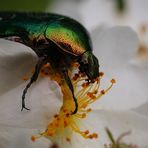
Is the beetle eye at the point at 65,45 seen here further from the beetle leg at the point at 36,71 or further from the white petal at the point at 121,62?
the white petal at the point at 121,62

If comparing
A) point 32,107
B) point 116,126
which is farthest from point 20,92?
point 116,126

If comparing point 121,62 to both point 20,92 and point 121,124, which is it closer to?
point 121,124

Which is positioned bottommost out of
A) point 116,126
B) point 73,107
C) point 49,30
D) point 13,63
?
point 116,126

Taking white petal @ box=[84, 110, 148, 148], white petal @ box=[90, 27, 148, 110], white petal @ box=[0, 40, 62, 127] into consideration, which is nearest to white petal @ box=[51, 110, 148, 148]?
white petal @ box=[84, 110, 148, 148]

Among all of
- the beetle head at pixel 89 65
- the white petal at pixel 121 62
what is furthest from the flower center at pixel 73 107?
the white petal at pixel 121 62

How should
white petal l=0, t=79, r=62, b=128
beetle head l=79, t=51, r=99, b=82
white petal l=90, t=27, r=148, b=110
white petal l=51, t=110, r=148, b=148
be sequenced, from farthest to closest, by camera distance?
white petal l=90, t=27, r=148, b=110 < white petal l=51, t=110, r=148, b=148 < beetle head l=79, t=51, r=99, b=82 < white petal l=0, t=79, r=62, b=128

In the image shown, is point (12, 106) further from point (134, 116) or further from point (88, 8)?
point (88, 8)

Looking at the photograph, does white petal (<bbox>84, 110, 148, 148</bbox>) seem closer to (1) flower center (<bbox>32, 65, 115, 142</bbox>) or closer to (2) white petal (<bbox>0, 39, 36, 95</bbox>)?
(1) flower center (<bbox>32, 65, 115, 142</bbox>)

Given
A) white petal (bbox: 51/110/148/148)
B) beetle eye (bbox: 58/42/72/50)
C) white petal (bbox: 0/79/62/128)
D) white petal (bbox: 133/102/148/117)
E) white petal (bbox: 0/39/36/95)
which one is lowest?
white petal (bbox: 51/110/148/148)
